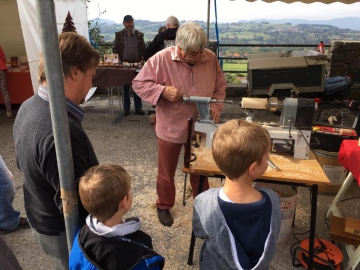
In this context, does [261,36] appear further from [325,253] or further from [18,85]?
[325,253]

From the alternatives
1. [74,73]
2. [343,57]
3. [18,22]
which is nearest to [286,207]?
[74,73]

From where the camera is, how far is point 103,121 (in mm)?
5980

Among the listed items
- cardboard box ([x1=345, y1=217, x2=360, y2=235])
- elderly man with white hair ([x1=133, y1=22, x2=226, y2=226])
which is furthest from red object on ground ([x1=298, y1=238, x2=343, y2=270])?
elderly man with white hair ([x1=133, y1=22, x2=226, y2=226])

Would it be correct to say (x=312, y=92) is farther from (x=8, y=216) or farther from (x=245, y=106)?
(x=8, y=216)

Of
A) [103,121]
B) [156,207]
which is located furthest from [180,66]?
[103,121]

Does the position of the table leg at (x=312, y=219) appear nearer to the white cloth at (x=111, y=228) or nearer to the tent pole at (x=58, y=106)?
the white cloth at (x=111, y=228)

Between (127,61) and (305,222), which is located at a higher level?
(127,61)

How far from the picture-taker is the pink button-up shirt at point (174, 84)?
2.62 m

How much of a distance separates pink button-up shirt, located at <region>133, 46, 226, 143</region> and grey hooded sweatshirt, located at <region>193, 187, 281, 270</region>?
3.95ft

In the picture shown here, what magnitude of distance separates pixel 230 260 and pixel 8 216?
6.96 feet

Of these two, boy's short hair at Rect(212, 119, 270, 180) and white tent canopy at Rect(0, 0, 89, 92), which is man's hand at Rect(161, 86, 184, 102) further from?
white tent canopy at Rect(0, 0, 89, 92)

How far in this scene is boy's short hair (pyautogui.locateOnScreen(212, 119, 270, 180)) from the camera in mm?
1385

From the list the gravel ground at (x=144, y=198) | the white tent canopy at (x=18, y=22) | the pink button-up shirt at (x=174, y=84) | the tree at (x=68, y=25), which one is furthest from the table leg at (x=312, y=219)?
the tree at (x=68, y=25)

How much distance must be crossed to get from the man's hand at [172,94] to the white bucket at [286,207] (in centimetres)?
113
